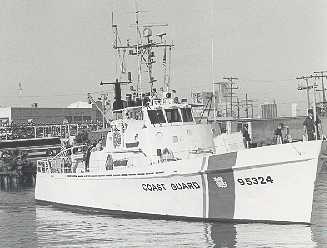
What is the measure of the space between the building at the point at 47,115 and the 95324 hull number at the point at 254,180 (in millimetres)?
74457

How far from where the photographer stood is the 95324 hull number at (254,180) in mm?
22328

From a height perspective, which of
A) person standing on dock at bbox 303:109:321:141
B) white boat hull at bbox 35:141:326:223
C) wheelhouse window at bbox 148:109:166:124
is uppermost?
wheelhouse window at bbox 148:109:166:124

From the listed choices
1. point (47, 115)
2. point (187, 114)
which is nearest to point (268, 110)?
point (47, 115)

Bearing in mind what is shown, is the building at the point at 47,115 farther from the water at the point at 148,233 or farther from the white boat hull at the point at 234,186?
the white boat hull at the point at 234,186

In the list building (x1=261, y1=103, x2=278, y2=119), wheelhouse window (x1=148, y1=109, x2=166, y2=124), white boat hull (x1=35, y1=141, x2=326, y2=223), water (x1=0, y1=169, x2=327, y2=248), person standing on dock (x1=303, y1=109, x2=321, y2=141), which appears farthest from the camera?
building (x1=261, y1=103, x2=278, y2=119)

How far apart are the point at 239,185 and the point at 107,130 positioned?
10.3 meters

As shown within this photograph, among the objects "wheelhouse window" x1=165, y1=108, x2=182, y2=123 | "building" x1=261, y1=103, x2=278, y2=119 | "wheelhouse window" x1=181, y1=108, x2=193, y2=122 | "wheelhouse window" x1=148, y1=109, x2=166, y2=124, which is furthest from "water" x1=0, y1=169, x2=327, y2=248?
"building" x1=261, y1=103, x2=278, y2=119

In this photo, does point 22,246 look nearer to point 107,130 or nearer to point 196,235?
point 196,235

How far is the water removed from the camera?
20000mm

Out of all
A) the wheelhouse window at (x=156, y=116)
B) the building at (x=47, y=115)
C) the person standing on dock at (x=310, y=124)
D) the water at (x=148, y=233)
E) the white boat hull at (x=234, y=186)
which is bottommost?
the water at (x=148, y=233)

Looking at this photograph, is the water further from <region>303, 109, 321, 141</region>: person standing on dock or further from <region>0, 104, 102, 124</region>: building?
<region>0, 104, 102, 124</region>: building

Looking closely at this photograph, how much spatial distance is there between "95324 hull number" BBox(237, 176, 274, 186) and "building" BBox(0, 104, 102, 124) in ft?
244

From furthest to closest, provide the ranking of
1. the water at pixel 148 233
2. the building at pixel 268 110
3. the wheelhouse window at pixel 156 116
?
the building at pixel 268 110 → the wheelhouse window at pixel 156 116 → the water at pixel 148 233

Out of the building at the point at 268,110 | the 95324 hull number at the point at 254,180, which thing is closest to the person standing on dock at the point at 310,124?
the 95324 hull number at the point at 254,180
